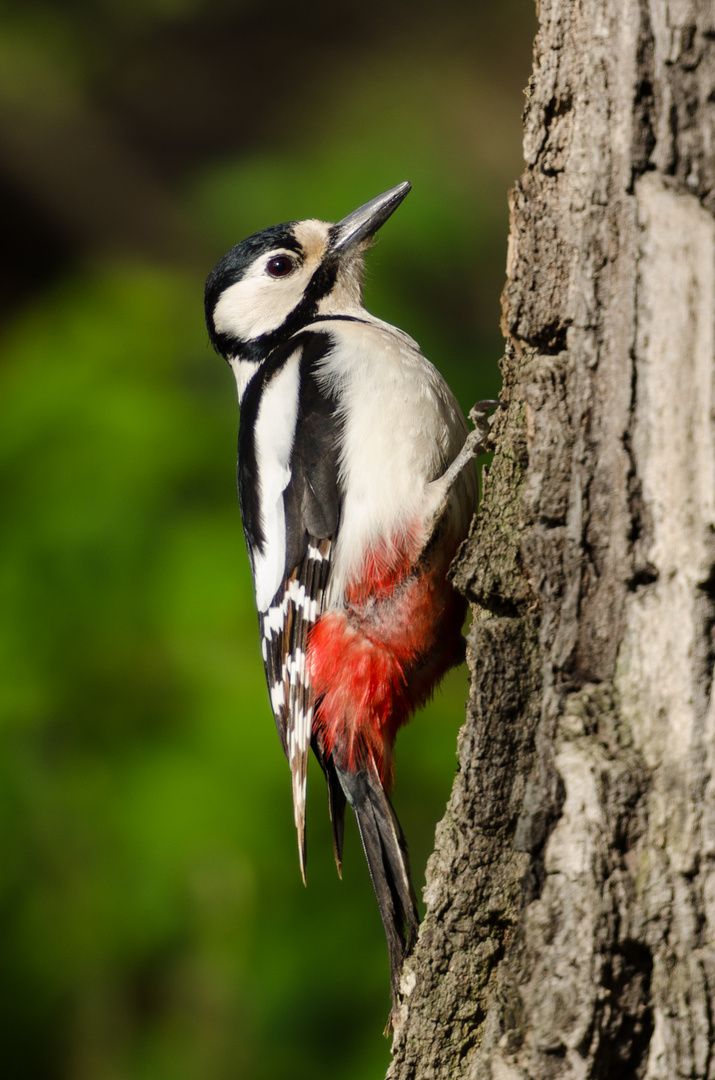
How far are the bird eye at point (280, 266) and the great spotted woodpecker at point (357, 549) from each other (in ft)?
1.28

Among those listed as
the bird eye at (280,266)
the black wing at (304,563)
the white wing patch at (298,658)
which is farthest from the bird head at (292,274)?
the white wing patch at (298,658)

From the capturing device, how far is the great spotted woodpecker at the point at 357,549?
2.47 meters

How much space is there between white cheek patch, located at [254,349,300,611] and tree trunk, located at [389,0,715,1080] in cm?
109

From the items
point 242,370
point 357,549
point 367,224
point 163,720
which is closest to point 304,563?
point 357,549

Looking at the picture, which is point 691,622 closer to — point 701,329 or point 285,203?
point 701,329

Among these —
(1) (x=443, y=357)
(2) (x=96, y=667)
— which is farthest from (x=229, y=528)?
(1) (x=443, y=357)

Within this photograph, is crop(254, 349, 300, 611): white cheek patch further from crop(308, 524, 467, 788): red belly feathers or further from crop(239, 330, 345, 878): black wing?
crop(308, 524, 467, 788): red belly feathers

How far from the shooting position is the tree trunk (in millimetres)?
1431

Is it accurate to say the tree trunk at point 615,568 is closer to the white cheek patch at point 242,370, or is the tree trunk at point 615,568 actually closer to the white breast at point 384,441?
the white breast at point 384,441

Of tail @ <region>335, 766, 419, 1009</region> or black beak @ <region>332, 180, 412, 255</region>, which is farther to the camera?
black beak @ <region>332, 180, 412, 255</region>

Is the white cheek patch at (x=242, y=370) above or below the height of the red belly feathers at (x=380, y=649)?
above

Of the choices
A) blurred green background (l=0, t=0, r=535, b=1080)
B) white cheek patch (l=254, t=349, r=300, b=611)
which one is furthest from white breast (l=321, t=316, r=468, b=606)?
blurred green background (l=0, t=0, r=535, b=1080)

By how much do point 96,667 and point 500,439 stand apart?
6.07ft

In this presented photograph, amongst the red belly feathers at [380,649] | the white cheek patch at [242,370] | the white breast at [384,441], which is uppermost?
the white cheek patch at [242,370]
